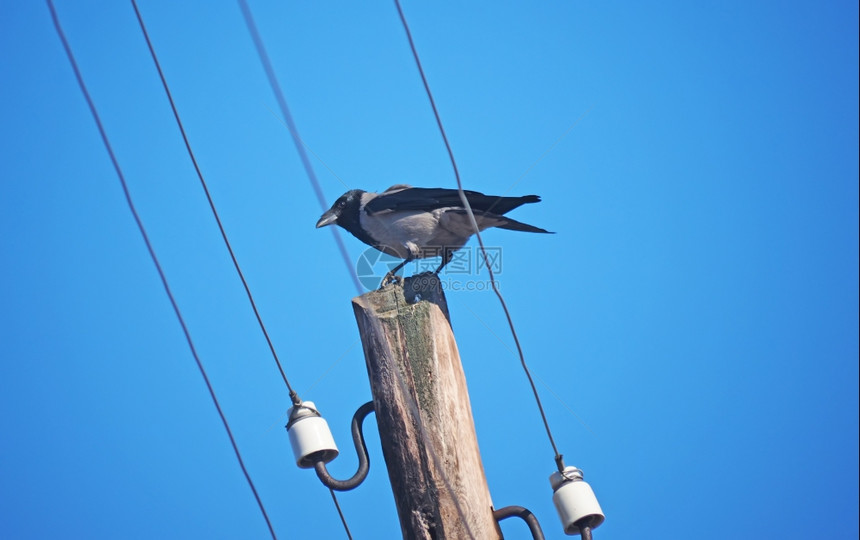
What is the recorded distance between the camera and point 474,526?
282 cm

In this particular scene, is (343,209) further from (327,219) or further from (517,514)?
(517,514)

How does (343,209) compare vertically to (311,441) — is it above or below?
above

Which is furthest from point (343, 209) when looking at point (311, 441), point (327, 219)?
point (311, 441)

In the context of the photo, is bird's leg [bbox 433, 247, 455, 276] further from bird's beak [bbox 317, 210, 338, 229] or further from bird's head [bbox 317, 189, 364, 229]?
bird's beak [bbox 317, 210, 338, 229]

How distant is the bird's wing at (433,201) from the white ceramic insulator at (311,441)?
87.9 inches

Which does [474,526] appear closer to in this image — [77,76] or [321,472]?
[321,472]

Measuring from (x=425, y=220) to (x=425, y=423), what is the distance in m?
2.40

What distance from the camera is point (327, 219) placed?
5.69 m

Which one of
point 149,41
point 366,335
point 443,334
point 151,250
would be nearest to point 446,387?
point 443,334

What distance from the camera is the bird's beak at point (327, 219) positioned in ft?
18.6

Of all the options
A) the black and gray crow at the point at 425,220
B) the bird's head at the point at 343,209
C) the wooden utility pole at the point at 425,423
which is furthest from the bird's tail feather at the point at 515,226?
the wooden utility pole at the point at 425,423

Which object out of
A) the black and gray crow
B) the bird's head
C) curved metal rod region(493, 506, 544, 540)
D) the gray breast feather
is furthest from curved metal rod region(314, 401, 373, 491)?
the bird's head

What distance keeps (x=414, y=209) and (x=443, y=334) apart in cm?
215

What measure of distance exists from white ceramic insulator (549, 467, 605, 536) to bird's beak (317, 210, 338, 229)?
10.8 feet
